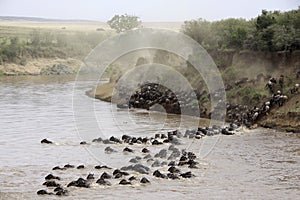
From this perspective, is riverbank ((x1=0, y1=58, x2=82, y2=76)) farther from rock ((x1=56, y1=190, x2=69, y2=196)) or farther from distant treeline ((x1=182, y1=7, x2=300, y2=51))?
rock ((x1=56, y1=190, x2=69, y2=196))

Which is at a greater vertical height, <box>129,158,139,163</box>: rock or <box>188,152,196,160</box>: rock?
<box>188,152,196,160</box>: rock

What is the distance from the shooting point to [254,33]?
131ft

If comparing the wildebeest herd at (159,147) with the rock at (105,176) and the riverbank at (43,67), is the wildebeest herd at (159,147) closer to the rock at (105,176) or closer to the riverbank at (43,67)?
the rock at (105,176)

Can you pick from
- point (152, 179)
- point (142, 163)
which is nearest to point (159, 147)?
point (142, 163)

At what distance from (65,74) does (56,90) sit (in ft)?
89.7

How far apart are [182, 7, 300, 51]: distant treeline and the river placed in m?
8.37

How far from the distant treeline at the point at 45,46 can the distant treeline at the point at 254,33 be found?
150 ft

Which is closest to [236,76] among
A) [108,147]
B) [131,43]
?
[108,147]

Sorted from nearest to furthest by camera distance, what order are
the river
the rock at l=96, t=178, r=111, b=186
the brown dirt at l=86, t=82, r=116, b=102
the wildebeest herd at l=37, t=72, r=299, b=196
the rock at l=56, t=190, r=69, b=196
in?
1. the rock at l=56, t=190, r=69, b=196
2. the river
3. the rock at l=96, t=178, r=111, b=186
4. the wildebeest herd at l=37, t=72, r=299, b=196
5. the brown dirt at l=86, t=82, r=116, b=102

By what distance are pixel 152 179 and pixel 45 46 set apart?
7990 cm

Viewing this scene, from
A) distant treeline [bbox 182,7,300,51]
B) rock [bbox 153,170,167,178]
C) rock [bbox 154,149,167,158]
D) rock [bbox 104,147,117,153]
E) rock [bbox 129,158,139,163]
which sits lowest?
rock [bbox 104,147,117,153]

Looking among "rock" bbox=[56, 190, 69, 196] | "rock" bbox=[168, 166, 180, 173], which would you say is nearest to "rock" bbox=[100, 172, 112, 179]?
"rock" bbox=[56, 190, 69, 196]

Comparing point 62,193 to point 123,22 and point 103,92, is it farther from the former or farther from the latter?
point 123,22

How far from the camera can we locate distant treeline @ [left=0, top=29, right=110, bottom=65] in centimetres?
8681
